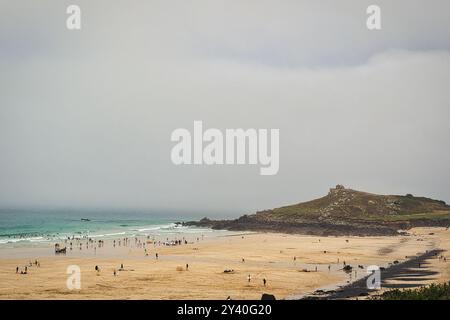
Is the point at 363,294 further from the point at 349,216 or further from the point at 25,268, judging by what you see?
the point at 349,216

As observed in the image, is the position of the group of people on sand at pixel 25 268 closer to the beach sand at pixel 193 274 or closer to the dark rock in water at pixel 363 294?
the beach sand at pixel 193 274

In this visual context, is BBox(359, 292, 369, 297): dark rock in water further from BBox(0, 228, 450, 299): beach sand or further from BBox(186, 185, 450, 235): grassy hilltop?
BBox(186, 185, 450, 235): grassy hilltop

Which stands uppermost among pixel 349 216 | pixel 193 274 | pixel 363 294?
pixel 363 294

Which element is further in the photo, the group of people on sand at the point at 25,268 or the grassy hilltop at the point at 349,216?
the grassy hilltop at the point at 349,216

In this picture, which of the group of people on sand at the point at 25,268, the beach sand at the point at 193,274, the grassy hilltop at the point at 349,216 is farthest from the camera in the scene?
the grassy hilltop at the point at 349,216

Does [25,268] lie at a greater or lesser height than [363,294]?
lesser

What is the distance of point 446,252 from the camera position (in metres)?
60.9

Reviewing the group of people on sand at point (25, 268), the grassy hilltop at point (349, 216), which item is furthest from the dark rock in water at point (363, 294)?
the grassy hilltop at point (349, 216)

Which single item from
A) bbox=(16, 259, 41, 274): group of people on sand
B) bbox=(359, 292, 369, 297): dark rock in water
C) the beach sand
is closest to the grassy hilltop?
→ the beach sand

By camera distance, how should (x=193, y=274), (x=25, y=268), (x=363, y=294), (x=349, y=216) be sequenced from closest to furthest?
(x=363, y=294) → (x=193, y=274) → (x=25, y=268) → (x=349, y=216)

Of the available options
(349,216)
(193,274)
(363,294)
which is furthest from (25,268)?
(349,216)
